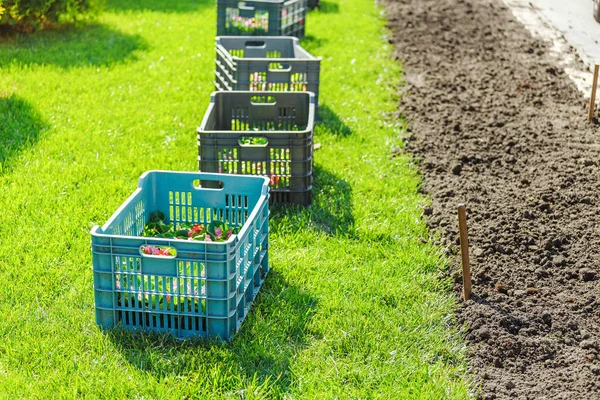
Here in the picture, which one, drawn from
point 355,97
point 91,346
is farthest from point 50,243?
point 355,97

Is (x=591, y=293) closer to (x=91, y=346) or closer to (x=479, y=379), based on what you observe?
(x=479, y=379)

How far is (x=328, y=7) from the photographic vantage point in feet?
49.6

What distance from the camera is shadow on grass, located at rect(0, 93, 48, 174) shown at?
27.0 ft

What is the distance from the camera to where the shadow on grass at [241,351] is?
16.7ft

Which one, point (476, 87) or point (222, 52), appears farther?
point (476, 87)

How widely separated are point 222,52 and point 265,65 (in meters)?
0.75

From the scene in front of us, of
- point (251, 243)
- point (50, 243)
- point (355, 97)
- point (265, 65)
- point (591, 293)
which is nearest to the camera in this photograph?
point (251, 243)

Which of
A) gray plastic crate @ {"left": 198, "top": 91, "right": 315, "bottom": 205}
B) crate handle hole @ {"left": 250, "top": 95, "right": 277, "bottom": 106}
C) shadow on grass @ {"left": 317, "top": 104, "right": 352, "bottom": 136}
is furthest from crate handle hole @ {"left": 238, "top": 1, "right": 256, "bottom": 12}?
gray plastic crate @ {"left": 198, "top": 91, "right": 315, "bottom": 205}

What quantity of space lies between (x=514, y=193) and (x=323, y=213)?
1.72 m

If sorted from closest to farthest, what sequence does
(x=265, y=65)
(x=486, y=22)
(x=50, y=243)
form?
(x=50, y=243)
(x=265, y=65)
(x=486, y=22)

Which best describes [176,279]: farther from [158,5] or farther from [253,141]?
[158,5]

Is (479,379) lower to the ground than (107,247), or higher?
lower

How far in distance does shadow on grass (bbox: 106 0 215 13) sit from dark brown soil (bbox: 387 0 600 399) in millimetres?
3542

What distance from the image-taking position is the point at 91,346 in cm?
531
